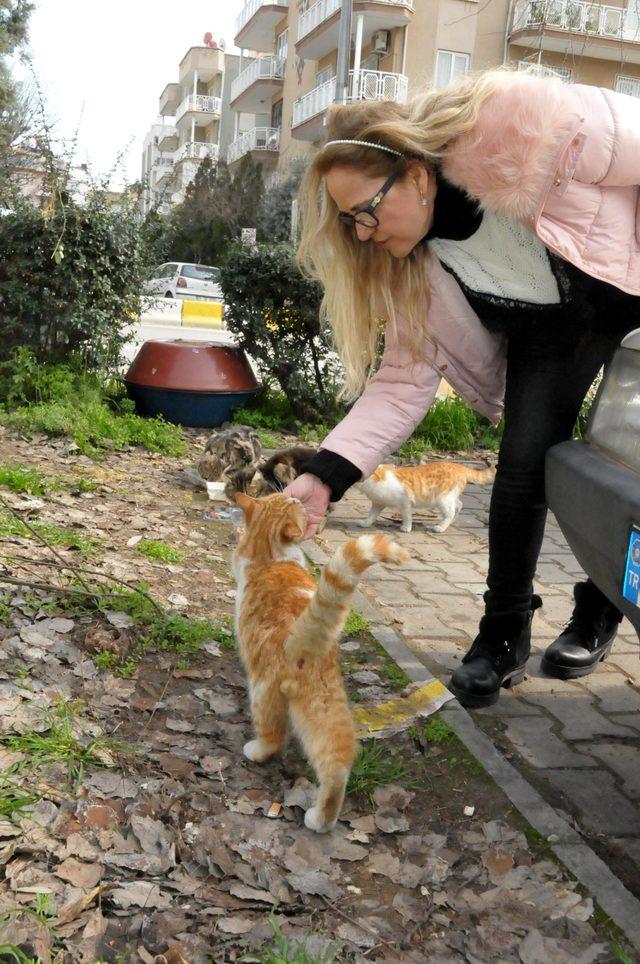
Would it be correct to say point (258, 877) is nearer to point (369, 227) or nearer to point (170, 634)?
point (170, 634)

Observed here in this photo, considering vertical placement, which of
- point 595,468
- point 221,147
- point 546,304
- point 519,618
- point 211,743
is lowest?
point 211,743

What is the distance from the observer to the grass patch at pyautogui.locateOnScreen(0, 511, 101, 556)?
4625 millimetres

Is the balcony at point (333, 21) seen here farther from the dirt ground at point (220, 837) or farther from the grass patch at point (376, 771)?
the grass patch at point (376, 771)

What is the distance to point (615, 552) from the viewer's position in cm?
219

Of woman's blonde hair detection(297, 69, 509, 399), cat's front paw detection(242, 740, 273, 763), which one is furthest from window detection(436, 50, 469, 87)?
cat's front paw detection(242, 740, 273, 763)

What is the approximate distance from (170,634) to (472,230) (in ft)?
6.98

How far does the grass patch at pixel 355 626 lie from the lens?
4.13 meters

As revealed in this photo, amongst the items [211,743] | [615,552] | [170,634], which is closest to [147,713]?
[211,743]

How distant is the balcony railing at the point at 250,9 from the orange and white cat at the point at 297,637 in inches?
1685

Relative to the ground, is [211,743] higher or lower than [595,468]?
lower

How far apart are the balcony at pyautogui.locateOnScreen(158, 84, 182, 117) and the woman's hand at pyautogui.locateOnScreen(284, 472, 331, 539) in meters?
70.0

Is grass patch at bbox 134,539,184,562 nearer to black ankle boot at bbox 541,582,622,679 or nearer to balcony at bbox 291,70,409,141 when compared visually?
black ankle boot at bbox 541,582,622,679

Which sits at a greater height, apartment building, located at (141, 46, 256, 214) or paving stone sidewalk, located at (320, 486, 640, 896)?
apartment building, located at (141, 46, 256, 214)

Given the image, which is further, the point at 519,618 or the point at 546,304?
the point at 519,618
